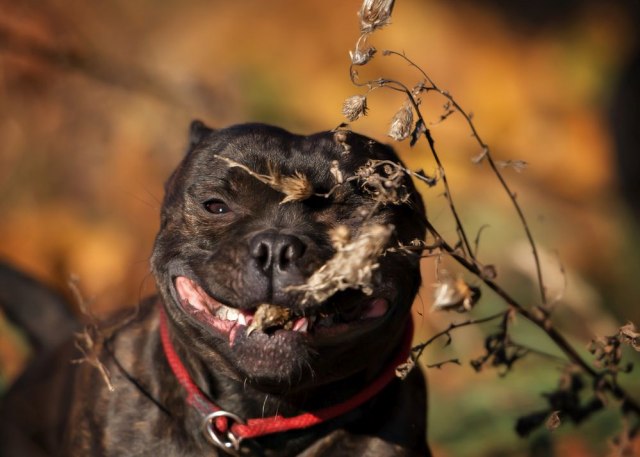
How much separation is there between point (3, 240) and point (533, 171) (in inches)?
155

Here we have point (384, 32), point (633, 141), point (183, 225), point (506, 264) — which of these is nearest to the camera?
point (183, 225)

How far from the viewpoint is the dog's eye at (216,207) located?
138 inches

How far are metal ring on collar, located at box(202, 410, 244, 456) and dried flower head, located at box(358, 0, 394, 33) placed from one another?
1.44 meters

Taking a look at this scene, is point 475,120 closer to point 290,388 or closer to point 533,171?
point 533,171

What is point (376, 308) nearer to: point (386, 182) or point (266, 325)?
point (266, 325)

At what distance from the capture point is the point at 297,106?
774 cm

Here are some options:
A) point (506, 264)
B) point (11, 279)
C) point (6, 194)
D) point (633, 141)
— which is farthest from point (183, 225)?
point (633, 141)

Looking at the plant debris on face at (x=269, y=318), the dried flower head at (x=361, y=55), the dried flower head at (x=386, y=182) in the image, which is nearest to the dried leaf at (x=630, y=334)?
the dried flower head at (x=386, y=182)

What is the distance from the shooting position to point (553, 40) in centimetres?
772

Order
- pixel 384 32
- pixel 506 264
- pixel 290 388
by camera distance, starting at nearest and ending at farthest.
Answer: pixel 290 388 < pixel 506 264 < pixel 384 32

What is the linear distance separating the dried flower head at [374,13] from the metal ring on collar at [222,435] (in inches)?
56.9

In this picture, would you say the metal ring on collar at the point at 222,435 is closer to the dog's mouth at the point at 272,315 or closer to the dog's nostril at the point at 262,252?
the dog's mouth at the point at 272,315

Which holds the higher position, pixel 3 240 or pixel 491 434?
pixel 3 240

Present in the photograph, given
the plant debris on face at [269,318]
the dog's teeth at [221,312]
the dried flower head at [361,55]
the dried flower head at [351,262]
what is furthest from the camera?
the dog's teeth at [221,312]
